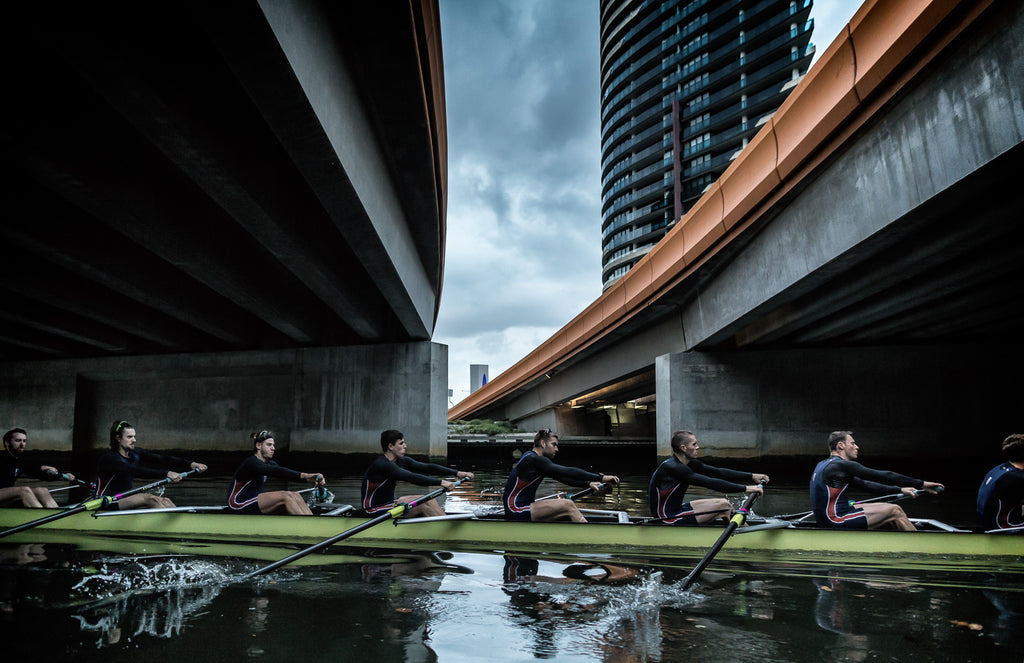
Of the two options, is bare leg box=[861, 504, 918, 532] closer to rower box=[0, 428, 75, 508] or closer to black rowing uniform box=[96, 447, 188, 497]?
black rowing uniform box=[96, 447, 188, 497]

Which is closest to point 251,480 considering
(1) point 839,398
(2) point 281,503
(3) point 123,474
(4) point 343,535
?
(2) point 281,503

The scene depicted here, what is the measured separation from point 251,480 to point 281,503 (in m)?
0.57

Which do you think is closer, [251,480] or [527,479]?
[527,479]

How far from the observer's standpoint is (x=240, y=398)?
24.8 meters

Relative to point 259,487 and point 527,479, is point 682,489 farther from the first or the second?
point 259,487

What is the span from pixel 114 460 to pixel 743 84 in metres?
74.8

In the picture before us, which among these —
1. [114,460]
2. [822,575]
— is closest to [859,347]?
[822,575]

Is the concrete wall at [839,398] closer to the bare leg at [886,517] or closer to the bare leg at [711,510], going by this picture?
the bare leg at [711,510]

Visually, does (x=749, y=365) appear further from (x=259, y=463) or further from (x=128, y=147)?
(x=128, y=147)

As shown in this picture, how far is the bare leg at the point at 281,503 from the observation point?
909 centimetres

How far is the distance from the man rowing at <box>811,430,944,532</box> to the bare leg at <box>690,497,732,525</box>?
1.07 metres

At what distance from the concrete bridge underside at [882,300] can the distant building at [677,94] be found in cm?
5355

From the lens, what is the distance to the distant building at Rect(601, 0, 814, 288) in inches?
2719

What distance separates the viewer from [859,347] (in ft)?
63.2
